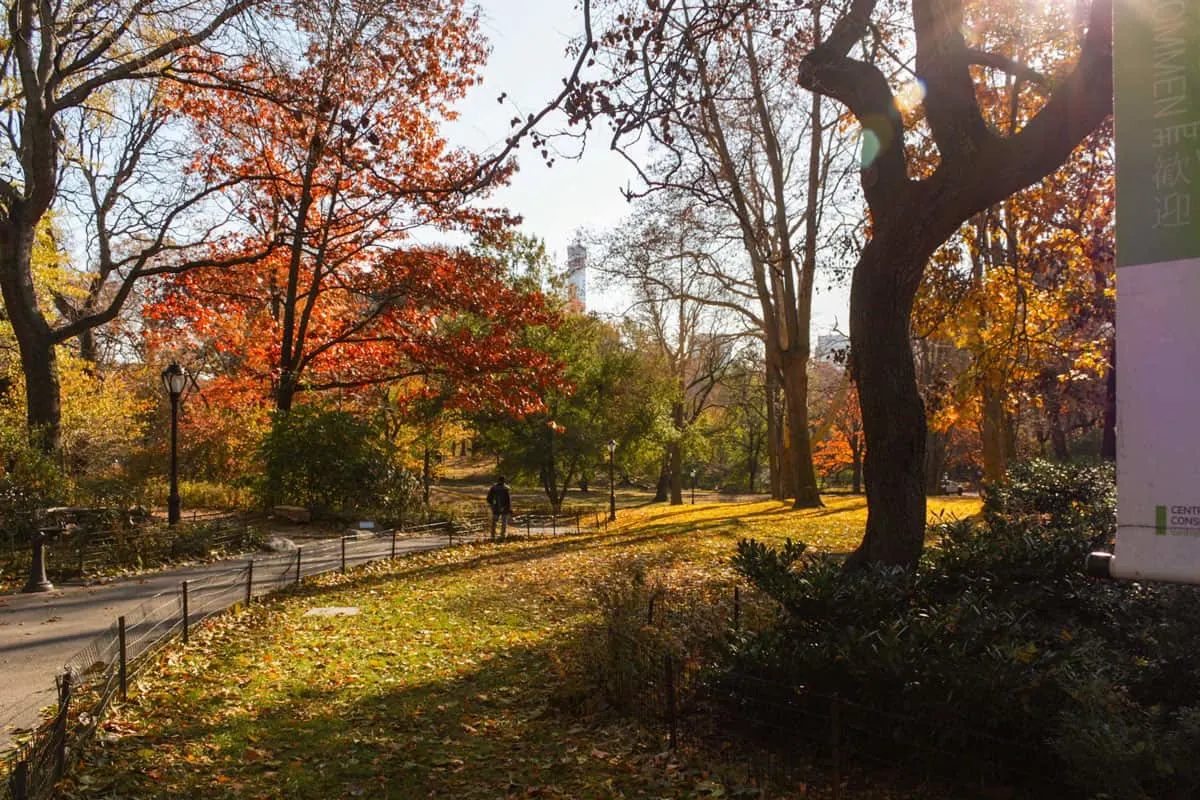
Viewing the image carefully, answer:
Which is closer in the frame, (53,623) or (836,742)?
(836,742)

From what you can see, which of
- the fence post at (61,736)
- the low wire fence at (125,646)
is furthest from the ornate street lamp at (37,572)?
the fence post at (61,736)

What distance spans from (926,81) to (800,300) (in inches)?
783

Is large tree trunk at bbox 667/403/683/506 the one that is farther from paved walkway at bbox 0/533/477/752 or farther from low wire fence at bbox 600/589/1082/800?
low wire fence at bbox 600/589/1082/800

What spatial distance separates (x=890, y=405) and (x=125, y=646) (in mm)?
7147

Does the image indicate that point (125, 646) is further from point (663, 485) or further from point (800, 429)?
point (663, 485)

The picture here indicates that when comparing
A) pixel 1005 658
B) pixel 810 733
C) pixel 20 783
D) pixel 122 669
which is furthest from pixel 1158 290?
pixel 122 669

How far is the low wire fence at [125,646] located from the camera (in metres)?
4.55

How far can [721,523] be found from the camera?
73.4 feet

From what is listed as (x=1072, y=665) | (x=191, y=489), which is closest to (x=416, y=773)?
(x=1072, y=665)

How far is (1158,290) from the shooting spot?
9.43 ft

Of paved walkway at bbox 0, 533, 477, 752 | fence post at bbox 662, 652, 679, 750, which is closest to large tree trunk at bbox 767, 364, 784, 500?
paved walkway at bbox 0, 533, 477, 752

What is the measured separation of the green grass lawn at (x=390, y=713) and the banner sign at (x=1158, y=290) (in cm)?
311

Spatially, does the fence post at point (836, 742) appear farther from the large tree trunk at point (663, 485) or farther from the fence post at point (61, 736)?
the large tree trunk at point (663, 485)

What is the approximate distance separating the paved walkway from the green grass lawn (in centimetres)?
88
